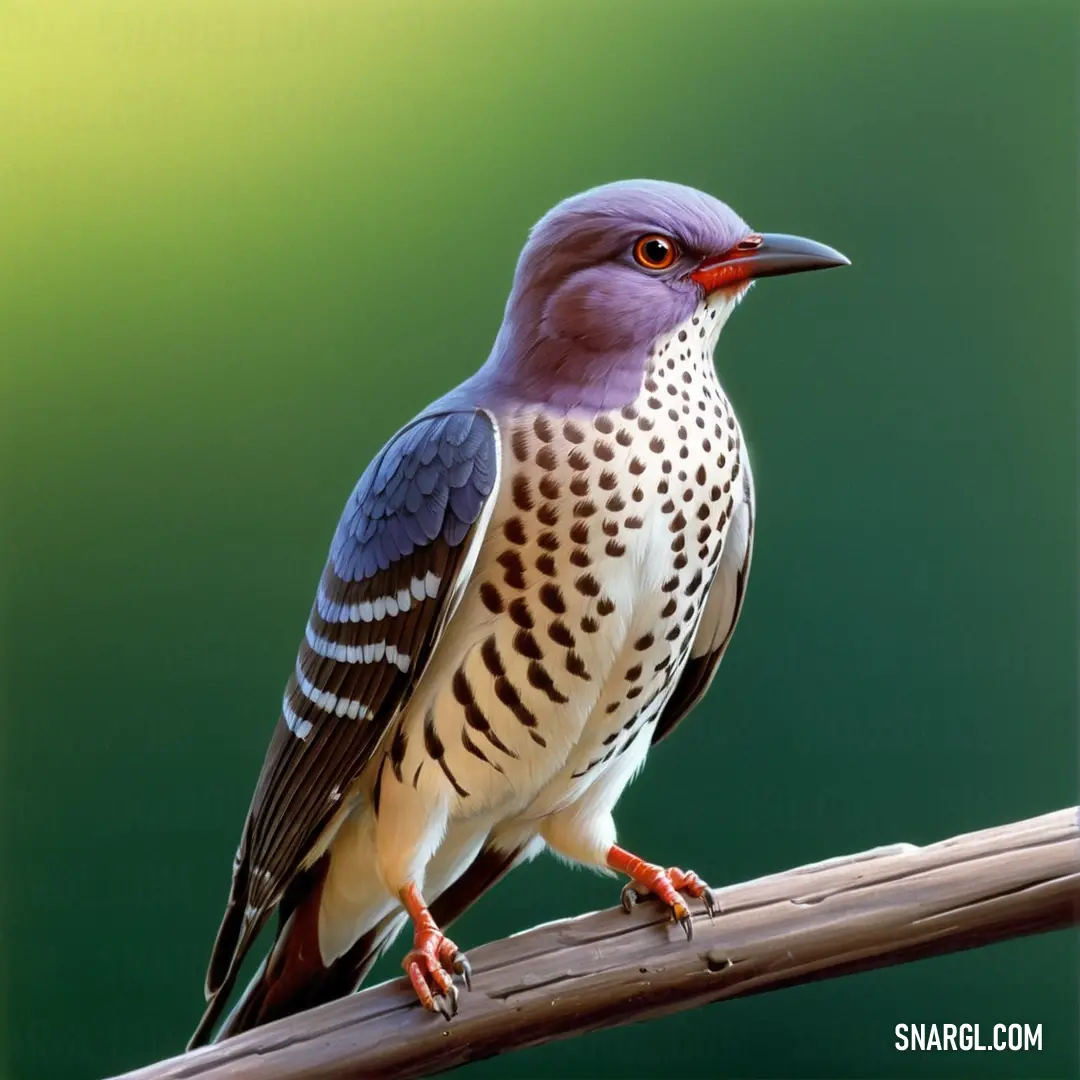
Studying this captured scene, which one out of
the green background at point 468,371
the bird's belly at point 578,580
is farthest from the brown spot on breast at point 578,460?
the green background at point 468,371

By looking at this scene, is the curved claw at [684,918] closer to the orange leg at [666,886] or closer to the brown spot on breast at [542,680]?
the orange leg at [666,886]

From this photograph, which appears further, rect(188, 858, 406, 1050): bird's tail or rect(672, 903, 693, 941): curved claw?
rect(188, 858, 406, 1050): bird's tail

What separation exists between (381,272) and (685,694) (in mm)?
692

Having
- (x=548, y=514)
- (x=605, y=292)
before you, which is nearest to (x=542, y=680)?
(x=548, y=514)

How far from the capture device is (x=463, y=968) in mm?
1438

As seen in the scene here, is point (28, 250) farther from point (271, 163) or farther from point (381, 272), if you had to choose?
point (381, 272)

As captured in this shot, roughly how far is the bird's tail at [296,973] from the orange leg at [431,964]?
156 mm

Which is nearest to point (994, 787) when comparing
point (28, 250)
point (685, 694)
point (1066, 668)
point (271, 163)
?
point (1066, 668)

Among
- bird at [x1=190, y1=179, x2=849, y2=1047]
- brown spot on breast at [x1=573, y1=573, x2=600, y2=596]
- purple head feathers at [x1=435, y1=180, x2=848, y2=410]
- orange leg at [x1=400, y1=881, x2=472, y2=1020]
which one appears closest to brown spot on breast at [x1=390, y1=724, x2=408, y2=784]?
bird at [x1=190, y1=179, x2=849, y2=1047]

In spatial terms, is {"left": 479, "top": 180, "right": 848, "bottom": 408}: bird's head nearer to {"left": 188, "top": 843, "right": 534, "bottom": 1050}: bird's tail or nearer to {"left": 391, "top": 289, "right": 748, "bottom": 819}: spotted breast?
{"left": 391, "top": 289, "right": 748, "bottom": 819}: spotted breast

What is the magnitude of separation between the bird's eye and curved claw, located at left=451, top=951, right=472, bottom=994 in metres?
0.81

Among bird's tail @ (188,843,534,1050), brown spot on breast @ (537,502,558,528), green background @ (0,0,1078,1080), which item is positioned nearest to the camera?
brown spot on breast @ (537,502,558,528)

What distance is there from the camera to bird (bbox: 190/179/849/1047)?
1.40 metres

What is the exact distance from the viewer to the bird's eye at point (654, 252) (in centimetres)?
144
